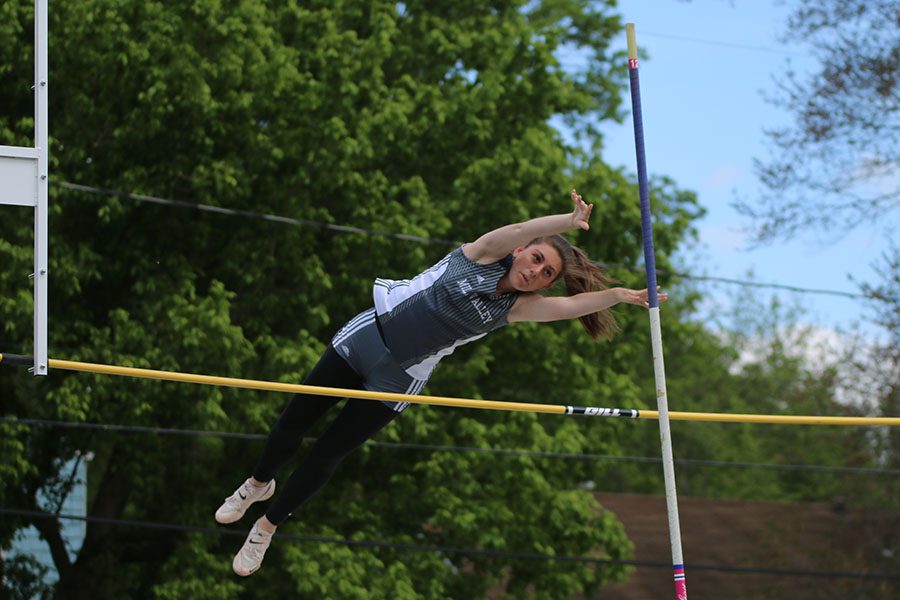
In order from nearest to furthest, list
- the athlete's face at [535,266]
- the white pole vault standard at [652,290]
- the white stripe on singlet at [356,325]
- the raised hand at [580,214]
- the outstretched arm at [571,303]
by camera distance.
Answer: the raised hand at [580,214]
the white pole vault standard at [652,290]
the outstretched arm at [571,303]
the athlete's face at [535,266]
the white stripe on singlet at [356,325]

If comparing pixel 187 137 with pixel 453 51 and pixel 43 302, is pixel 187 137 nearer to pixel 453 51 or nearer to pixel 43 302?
pixel 453 51

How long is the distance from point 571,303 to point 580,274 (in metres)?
0.13

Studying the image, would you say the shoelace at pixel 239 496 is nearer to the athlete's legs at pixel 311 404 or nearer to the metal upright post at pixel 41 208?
the athlete's legs at pixel 311 404

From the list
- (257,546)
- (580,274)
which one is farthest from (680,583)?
(257,546)

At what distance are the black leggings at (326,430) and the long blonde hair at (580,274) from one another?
0.88 meters

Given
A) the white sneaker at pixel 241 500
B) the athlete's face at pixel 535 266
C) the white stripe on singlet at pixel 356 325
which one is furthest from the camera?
the white sneaker at pixel 241 500

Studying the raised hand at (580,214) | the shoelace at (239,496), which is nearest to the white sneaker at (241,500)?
the shoelace at (239,496)

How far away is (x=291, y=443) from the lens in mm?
5266

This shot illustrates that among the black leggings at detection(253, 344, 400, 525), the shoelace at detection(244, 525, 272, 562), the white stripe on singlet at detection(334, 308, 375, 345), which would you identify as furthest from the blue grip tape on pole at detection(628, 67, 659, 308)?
the shoelace at detection(244, 525, 272, 562)

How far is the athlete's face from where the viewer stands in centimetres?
497

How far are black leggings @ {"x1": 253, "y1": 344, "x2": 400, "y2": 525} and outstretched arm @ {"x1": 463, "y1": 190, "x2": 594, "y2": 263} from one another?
0.69 m

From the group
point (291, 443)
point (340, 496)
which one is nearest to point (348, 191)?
point (340, 496)

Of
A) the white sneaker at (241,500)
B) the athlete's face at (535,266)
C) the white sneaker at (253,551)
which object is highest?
the athlete's face at (535,266)

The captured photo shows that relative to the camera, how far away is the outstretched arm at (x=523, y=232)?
4.54 metres
